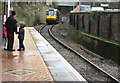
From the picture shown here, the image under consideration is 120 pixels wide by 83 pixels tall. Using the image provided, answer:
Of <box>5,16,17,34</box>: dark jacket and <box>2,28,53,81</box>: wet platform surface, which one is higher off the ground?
<box>5,16,17,34</box>: dark jacket

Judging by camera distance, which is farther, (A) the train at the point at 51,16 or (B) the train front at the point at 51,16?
(A) the train at the point at 51,16

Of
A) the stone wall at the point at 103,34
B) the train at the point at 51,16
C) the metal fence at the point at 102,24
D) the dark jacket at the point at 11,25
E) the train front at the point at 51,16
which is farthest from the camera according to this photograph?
the train at the point at 51,16

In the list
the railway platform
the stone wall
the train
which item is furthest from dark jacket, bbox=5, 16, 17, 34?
the train

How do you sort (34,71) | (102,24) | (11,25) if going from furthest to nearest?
(102,24), (11,25), (34,71)

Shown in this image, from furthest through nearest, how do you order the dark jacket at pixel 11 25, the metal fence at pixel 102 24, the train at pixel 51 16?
the train at pixel 51 16 < the metal fence at pixel 102 24 < the dark jacket at pixel 11 25

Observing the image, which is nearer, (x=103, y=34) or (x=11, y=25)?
(x=11, y=25)

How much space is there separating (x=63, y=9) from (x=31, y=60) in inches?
3638

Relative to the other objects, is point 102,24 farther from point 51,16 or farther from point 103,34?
point 51,16

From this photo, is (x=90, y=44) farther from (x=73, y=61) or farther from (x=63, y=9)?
(x=63, y=9)

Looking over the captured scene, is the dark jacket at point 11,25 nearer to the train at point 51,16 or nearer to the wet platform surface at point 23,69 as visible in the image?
the wet platform surface at point 23,69

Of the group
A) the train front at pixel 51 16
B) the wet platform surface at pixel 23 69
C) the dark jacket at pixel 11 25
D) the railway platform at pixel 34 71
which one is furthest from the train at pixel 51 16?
the railway platform at pixel 34 71

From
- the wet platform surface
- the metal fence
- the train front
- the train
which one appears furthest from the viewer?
the train

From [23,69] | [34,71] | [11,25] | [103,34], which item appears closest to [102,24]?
[103,34]

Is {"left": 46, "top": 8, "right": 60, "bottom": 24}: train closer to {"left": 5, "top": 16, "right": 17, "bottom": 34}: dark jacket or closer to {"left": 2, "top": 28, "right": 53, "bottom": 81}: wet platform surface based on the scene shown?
{"left": 5, "top": 16, "right": 17, "bottom": 34}: dark jacket
